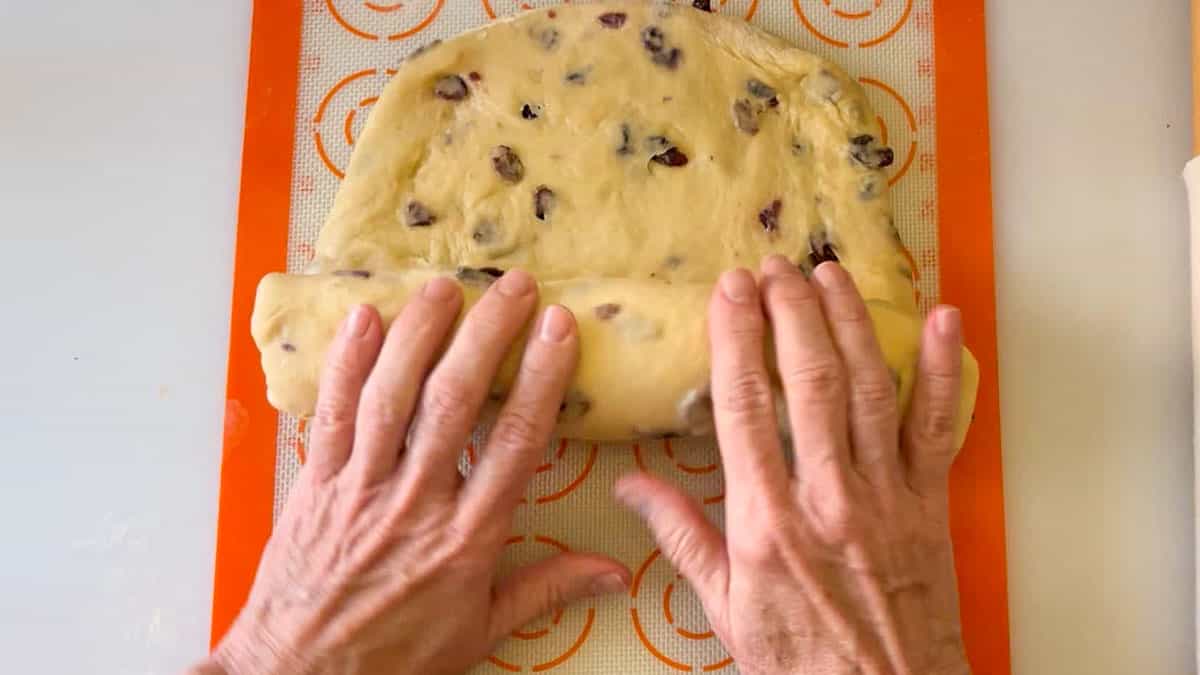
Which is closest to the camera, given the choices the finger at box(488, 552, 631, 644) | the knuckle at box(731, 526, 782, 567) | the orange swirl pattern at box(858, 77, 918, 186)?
the knuckle at box(731, 526, 782, 567)

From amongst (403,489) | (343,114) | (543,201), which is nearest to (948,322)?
(543,201)

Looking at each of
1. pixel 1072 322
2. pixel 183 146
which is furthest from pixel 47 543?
pixel 1072 322

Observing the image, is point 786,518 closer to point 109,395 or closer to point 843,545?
point 843,545

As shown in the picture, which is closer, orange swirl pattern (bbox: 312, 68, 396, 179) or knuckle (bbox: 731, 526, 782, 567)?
knuckle (bbox: 731, 526, 782, 567)

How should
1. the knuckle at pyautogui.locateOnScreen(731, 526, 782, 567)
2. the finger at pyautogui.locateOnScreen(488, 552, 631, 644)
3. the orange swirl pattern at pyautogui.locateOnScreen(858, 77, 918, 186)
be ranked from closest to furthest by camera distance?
1. the knuckle at pyautogui.locateOnScreen(731, 526, 782, 567)
2. the finger at pyautogui.locateOnScreen(488, 552, 631, 644)
3. the orange swirl pattern at pyautogui.locateOnScreen(858, 77, 918, 186)

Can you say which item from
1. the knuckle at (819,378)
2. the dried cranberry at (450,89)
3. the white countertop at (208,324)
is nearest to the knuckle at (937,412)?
the knuckle at (819,378)

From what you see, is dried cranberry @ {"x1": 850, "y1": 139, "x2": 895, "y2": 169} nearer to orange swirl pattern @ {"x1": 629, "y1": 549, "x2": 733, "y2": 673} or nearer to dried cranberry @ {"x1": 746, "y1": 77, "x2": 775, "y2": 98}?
dried cranberry @ {"x1": 746, "y1": 77, "x2": 775, "y2": 98}

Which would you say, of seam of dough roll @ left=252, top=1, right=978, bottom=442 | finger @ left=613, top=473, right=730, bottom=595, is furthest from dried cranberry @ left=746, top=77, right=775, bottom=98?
finger @ left=613, top=473, right=730, bottom=595

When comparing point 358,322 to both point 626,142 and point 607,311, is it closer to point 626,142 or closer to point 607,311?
point 607,311
